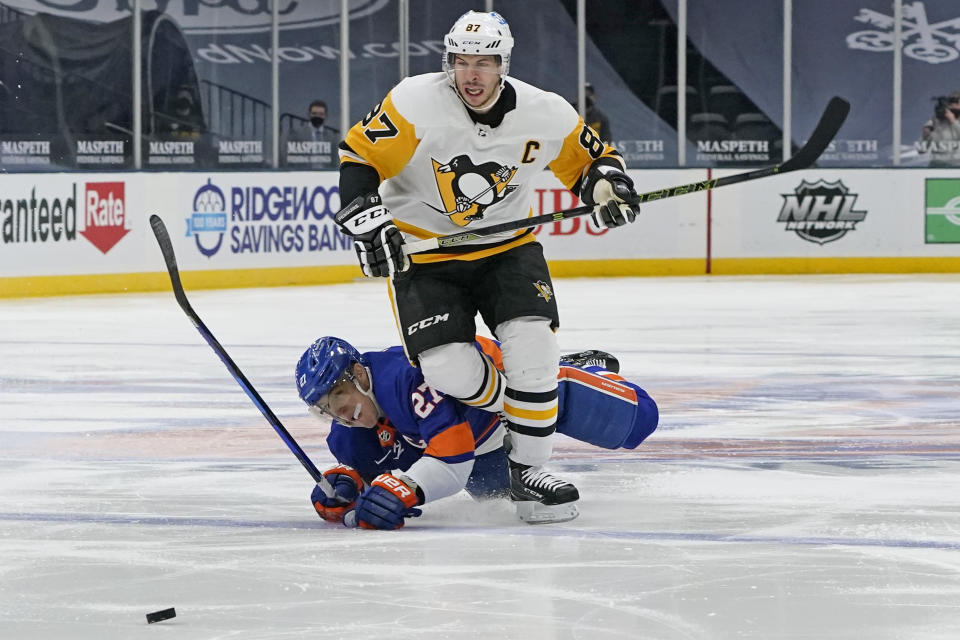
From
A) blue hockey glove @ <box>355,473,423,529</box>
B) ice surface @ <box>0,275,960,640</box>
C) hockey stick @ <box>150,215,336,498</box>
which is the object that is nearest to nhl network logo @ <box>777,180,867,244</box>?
ice surface @ <box>0,275,960,640</box>

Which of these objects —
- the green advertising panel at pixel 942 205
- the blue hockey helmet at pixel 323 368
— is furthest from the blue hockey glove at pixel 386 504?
the green advertising panel at pixel 942 205

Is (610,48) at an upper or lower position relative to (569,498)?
Result: upper

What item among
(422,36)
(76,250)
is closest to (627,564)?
(76,250)

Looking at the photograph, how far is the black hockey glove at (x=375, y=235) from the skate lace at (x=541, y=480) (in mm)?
524

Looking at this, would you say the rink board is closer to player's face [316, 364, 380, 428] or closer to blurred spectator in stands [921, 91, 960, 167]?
blurred spectator in stands [921, 91, 960, 167]

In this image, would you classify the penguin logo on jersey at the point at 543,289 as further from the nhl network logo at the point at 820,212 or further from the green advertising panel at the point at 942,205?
the green advertising panel at the point at 942,205

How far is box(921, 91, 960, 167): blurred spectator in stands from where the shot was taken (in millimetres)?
13883

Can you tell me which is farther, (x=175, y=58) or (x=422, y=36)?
(x=422, y=36)

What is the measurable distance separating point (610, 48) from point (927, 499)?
36.9ft

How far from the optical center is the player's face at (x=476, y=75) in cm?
362

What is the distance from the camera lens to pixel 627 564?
10.2ft

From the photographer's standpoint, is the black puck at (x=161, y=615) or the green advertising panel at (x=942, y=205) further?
the green advertising panel at (x=942, y=205)

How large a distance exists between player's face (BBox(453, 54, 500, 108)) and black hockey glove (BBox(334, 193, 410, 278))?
32 centimetres

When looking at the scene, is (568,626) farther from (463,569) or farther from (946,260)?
(946,260)
